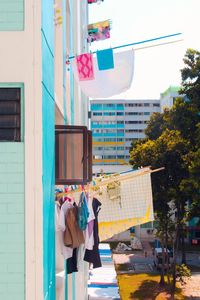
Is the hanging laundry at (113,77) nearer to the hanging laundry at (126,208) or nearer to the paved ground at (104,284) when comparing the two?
the hanging laundry at (126,208)

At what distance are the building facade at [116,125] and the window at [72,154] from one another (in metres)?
66.0

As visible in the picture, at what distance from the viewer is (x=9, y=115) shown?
3689 mm

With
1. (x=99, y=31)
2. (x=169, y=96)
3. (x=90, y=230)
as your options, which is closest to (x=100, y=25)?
(x=99, y=31)

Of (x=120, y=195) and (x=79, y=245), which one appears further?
(x=120, y=195)

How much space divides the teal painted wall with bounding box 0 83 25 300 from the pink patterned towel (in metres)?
2.57

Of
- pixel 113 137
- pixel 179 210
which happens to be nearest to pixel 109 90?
pixel 179 210

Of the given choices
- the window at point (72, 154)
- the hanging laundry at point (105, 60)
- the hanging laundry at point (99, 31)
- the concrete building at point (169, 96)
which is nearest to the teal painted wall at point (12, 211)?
Result: the window at point (72, 154)

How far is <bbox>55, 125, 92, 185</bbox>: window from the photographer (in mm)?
5242

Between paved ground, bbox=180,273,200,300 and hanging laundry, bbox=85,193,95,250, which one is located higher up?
hanging laundry, bbox=85,193,95,250

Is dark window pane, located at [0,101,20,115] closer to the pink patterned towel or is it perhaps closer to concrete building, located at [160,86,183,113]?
the pink patterned towel

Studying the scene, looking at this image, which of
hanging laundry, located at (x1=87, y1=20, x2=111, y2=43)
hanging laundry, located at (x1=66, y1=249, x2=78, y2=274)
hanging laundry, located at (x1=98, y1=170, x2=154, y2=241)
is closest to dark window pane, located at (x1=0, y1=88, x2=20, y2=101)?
hanging laundry, located at (x1=66, y1=249, x2=78, y2=274)

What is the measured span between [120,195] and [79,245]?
5.85 ft

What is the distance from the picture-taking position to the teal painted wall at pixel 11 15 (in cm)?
363

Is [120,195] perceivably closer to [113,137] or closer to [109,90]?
[109,90]
